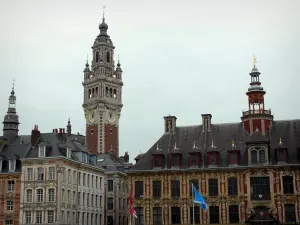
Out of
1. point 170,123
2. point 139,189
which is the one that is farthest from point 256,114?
point 139,189

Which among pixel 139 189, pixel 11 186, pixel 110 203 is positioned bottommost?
pixel 110 203

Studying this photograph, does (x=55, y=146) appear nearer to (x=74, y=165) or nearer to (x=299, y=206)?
(x=74, y=165)

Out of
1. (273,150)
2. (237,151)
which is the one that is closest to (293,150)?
(273,150)

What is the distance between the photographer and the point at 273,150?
69.9 metres

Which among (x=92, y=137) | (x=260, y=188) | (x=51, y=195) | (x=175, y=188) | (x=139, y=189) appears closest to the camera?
(x=260, y=188)

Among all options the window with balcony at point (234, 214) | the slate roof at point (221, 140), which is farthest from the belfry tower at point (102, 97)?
the window with balcony at point (234, 214)

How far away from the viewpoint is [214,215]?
69375mm

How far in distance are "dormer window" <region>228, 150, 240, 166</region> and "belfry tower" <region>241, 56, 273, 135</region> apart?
4.27 meters

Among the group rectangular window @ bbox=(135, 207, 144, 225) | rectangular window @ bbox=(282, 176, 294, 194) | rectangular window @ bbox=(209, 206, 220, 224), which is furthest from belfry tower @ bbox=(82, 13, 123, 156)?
rectangular window @ bbox=(282, 176, 294, 194)

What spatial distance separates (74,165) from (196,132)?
61.6 feet

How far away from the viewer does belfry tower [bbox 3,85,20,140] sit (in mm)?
87938

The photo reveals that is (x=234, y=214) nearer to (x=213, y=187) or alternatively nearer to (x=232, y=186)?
(x=232, y=186)

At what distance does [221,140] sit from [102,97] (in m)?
67.8

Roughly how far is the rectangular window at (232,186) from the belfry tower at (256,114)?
726cm
